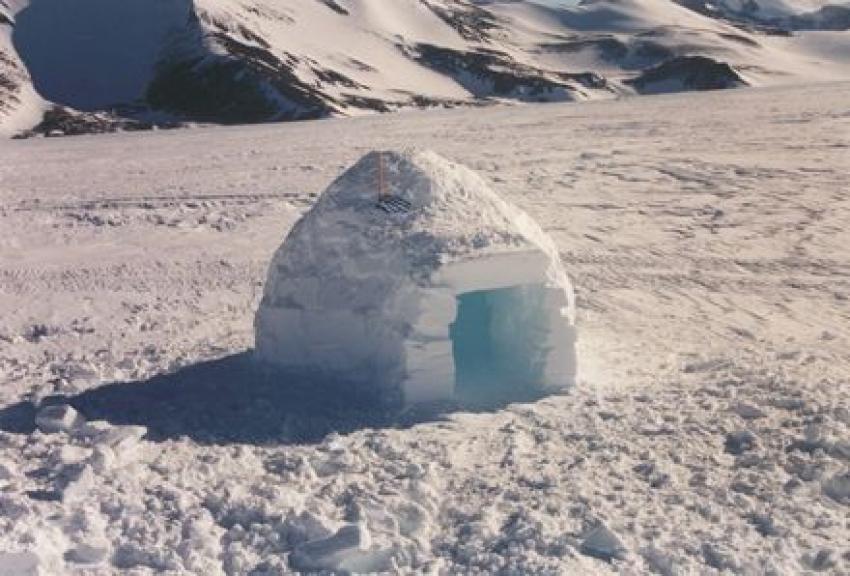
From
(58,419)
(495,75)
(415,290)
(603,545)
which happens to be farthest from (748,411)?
(495,75)

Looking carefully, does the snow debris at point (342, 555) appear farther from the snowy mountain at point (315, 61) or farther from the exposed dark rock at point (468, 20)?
the exposed dark rock at point (468, 20)

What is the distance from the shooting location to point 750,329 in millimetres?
11625

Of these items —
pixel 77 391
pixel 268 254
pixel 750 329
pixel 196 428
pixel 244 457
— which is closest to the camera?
pixel 244 457

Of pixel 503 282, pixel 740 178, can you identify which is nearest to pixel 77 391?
pixel 503 282

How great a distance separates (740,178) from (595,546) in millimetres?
16344

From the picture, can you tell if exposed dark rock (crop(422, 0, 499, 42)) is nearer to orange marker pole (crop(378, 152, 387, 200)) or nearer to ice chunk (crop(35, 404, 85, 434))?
orange marker pole (crop(378, 152, 387, 200))

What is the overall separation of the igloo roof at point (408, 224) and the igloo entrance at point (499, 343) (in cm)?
57

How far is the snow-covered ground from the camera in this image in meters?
6.57

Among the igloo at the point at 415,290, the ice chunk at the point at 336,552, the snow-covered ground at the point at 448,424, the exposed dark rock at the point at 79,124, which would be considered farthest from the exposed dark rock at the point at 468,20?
the ice chunk at the point at 336,552

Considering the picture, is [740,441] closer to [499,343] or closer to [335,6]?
[499,343]

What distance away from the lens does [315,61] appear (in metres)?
57.1

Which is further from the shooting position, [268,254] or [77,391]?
[268,254]

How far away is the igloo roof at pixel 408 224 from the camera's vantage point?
8.70 m

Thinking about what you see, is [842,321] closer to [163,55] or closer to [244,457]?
[244,457]
